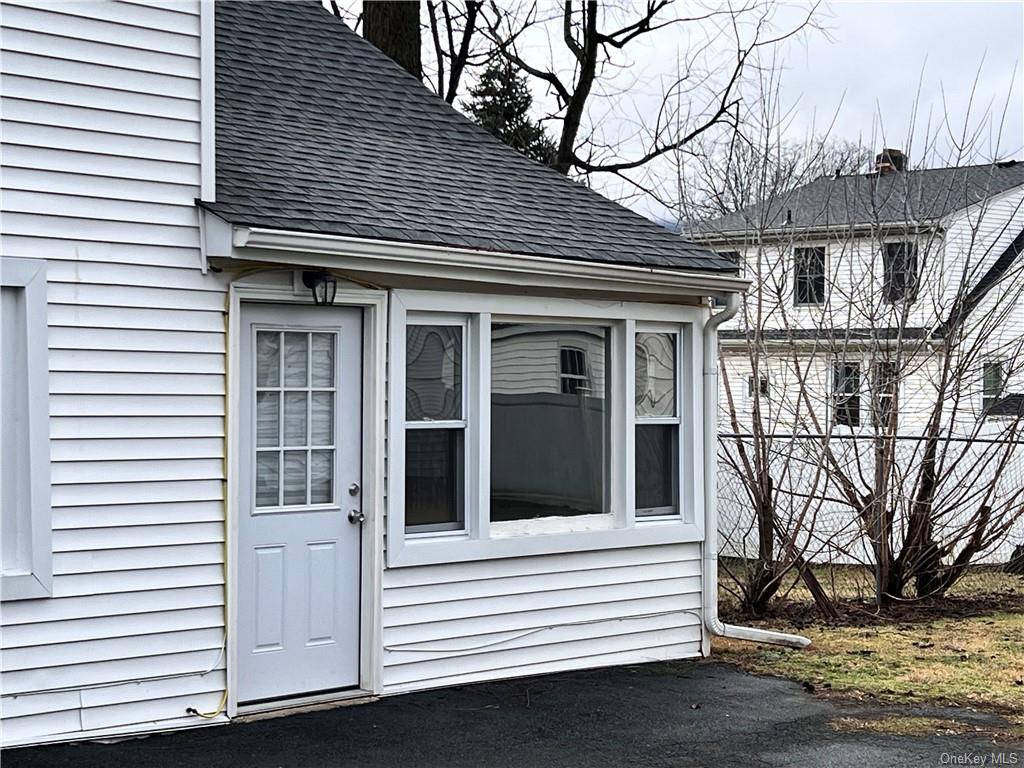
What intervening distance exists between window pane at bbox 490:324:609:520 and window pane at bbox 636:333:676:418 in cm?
28

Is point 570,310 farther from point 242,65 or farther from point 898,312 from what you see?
point 898,312

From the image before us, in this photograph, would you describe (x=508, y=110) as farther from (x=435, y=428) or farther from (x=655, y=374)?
(x=435, y=428)

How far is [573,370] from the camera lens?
8.84 metres

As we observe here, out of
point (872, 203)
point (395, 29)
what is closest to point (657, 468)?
point (872, 203)

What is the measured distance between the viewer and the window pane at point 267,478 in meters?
7.32

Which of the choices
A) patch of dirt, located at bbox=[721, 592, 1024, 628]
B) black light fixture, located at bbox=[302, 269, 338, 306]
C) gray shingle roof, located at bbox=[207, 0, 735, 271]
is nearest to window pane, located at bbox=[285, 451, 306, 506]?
black light fixture, located at bbox=[302, 269, 338, 306]

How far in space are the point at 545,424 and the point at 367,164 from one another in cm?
219

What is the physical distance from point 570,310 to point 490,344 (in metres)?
0.72

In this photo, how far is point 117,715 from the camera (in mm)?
6621

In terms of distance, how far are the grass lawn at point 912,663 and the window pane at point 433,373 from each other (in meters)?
3.03

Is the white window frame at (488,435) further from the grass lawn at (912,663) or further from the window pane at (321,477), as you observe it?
the grass lawn at (912,663)

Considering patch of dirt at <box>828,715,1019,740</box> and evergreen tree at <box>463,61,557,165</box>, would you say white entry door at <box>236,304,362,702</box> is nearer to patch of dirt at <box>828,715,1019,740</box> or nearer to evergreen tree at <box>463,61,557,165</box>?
patch of dirt at <box>828,715,1019,740</box>

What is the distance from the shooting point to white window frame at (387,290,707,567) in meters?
7.78

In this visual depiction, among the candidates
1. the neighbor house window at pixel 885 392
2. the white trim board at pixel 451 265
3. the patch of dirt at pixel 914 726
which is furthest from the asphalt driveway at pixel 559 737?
the neighbor house window at pixel 885 392
